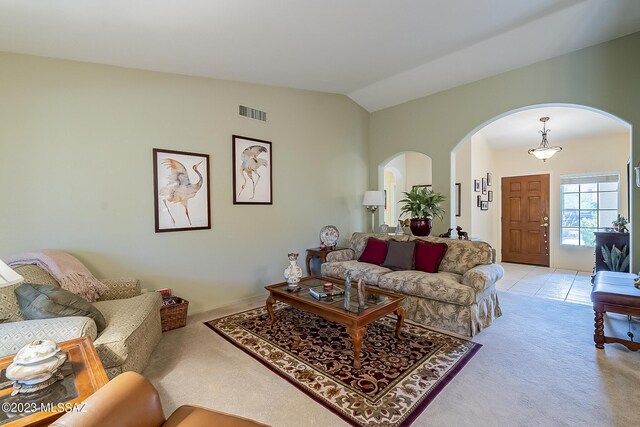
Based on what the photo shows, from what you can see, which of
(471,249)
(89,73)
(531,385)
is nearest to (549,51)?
(471,249)

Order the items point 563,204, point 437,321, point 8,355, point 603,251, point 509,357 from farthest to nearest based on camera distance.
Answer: point 563,204 → point 603,251 → point 437,321 → point 509,357 → point 8,355

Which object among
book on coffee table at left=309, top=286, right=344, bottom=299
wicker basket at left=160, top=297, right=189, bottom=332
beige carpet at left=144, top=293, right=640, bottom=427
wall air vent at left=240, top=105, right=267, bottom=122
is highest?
wall air vent at left=240, top=105, right=267, bottom=122

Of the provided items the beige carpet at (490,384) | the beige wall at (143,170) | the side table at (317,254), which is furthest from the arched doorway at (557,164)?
the beige carpet at (490,384)

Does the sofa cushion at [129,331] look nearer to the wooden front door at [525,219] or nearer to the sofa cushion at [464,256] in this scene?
the sofa cushion at [464,256]

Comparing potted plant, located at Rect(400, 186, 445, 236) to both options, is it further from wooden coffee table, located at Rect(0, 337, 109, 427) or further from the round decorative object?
the round decorative object

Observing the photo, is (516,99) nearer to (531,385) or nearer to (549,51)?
(549,51)

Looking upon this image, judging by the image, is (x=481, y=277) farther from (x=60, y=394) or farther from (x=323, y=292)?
(x=60, y=394)

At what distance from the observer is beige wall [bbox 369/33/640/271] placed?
3.20 m

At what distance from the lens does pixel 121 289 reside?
114 inches

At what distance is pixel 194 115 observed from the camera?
12.0ft

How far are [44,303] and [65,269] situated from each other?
680 mm

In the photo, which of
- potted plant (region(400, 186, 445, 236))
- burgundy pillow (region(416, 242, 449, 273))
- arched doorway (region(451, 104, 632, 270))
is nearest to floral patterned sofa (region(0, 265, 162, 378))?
burgundy pillow (region(416, 242, 449, 273))

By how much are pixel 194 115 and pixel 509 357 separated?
13.6 ft

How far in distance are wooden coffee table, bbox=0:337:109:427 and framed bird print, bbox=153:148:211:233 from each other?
195 cm
